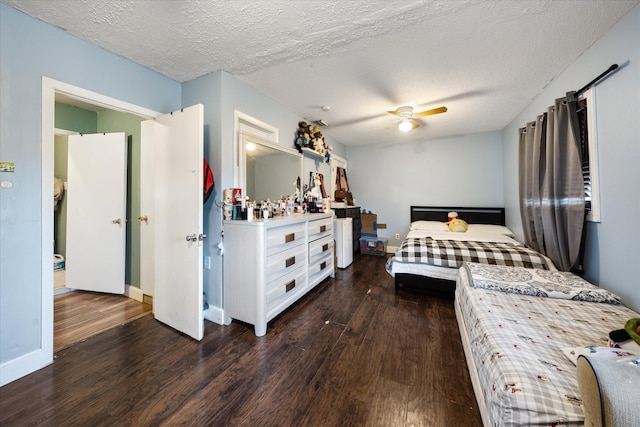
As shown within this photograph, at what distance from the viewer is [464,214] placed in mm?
4410

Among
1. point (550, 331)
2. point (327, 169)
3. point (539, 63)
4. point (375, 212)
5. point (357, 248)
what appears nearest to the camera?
point (550, 331)

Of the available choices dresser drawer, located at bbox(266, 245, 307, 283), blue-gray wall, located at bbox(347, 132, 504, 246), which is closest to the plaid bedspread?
dresser drawer, located at bbox(266, 245, 307, 283)

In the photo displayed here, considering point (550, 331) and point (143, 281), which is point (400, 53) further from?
point (143, 281)

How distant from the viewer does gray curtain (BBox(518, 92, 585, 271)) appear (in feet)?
6.48

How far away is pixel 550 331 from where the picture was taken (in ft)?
4.01

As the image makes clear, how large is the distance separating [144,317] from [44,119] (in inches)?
73.2

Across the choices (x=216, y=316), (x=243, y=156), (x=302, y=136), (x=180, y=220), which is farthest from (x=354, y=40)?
(x=216, y=316)

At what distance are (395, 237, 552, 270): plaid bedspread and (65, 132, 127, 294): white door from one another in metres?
3.48

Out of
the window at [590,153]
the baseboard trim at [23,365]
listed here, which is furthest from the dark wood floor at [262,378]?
the window at [590,153]

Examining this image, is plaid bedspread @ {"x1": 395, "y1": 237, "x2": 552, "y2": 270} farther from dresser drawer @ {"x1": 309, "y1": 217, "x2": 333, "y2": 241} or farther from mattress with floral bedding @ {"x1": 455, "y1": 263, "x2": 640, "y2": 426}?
dresser drawer @ {"x1": 309, "y1": 217, "x2": 333, "y2": 241}

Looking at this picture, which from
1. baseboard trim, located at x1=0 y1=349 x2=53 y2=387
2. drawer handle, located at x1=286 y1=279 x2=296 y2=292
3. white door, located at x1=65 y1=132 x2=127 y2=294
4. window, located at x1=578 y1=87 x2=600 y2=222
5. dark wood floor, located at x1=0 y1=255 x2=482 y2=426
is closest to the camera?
dark wood floor, located at x1=0 y1=255 x2=482 y2=426

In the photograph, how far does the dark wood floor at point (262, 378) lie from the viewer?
4.02 ft

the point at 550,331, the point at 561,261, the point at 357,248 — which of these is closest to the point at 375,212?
the point at 357,248

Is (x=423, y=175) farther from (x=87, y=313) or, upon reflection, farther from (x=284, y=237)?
(x=87, y=313)
